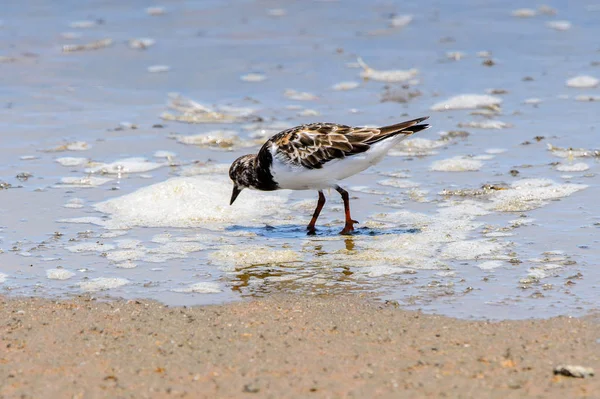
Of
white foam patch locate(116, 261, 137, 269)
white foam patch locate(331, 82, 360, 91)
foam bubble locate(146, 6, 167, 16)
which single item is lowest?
→ white foam patch locate(116, 261, 137, 269)

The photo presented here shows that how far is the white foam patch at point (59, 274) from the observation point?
5745 millimetres

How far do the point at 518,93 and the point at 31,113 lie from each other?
5.22 metres

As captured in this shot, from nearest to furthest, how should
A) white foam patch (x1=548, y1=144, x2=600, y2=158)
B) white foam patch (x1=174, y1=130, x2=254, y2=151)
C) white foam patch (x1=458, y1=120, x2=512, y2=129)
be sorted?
white foam patch (x1=548, y1=144, x2=600, y2=158)
white foam patch (x1=174, y1=130, x2=254, y2=151)
white foam patch (x1=458, y1=120, x2=512, y2=129)

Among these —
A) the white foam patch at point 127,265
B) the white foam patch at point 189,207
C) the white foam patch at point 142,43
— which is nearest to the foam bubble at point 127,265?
the white foam patch at point 127,265

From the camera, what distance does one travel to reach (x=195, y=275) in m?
5.84

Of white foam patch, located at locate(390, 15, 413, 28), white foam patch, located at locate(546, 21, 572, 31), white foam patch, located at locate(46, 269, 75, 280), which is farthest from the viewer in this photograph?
white foam patch, located at locate(390, 15, 413, 28)

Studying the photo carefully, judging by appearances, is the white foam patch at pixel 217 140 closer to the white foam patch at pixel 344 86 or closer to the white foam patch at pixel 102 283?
the white foam patch at pixel 344 86

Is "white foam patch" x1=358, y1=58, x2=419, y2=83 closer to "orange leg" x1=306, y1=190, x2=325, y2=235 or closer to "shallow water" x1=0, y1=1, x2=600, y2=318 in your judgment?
"shallow water" x1=0, y1=1, x2=600, y2=318

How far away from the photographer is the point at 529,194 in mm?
7324

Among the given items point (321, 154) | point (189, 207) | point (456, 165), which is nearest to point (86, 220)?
point (189, 207)

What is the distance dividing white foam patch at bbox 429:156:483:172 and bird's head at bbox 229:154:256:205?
5.67 ft

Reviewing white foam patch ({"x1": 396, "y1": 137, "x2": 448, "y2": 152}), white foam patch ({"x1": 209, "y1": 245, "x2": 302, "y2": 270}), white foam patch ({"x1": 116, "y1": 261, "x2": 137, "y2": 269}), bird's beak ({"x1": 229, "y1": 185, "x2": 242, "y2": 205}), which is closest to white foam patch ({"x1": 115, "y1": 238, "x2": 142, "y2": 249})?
white foam patch ({"x1": 116, "y1": 261, "x2": 137, "y2": 269})

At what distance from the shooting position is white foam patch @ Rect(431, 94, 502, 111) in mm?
10148

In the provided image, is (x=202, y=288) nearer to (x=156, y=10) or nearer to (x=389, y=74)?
(x=389, y=74)
